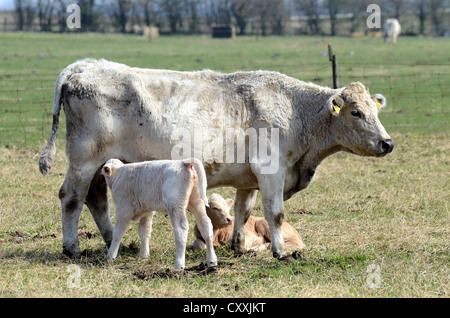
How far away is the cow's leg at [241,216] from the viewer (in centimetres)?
780

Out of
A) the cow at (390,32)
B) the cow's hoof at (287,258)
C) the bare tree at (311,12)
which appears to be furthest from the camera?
the bare tree at (311,12)

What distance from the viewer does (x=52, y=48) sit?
42.9m

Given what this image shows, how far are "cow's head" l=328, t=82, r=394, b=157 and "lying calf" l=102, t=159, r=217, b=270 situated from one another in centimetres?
177

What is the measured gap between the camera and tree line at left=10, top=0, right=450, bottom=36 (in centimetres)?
6336

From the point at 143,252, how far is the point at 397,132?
389 inches

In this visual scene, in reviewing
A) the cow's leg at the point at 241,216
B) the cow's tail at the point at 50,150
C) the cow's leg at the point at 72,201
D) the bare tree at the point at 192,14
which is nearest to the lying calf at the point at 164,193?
the cow's leg at the point at 72,201

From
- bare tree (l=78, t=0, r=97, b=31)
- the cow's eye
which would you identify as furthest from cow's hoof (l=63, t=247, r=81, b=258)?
bare tree (l=78, t=0, r=97, b=31)

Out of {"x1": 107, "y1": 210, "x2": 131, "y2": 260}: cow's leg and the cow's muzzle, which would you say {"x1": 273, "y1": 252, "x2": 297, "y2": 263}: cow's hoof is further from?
{"x1": 107, "y1": 210, "x2": 131, "y2": 260}: cow's leg

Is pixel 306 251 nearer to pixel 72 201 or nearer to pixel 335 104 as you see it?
pixel 335 104

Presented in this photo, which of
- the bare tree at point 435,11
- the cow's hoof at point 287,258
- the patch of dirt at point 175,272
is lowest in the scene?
the cow's hoof at point 287,258

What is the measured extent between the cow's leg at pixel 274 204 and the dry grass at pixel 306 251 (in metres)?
0.18

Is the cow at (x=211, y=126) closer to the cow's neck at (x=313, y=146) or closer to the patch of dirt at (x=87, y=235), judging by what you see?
the cow's neck at (x=313, y=146)

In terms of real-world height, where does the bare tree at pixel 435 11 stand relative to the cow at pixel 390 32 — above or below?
above

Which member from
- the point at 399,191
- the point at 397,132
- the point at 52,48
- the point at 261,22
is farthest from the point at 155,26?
the point at 399,191
